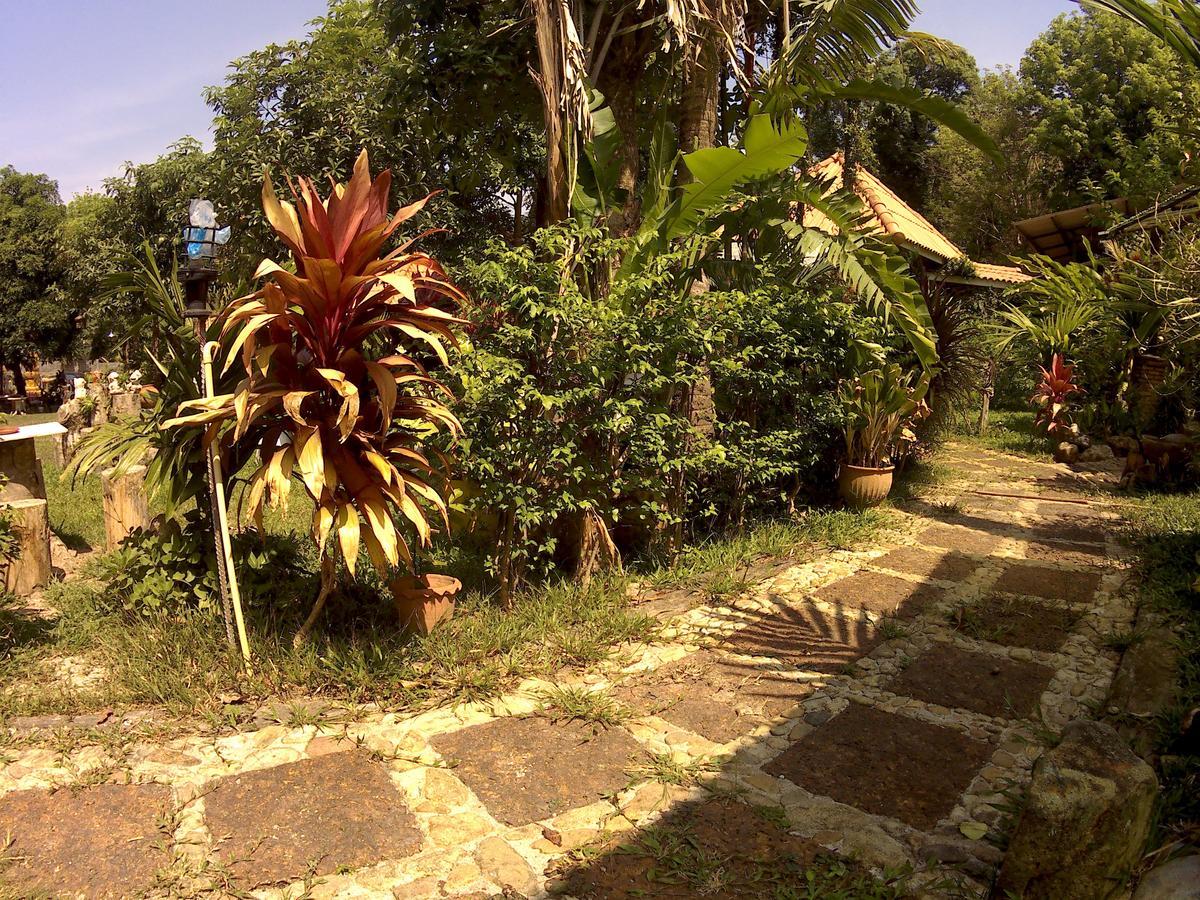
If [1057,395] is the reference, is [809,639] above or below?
below

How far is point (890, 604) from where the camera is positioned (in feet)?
17.0

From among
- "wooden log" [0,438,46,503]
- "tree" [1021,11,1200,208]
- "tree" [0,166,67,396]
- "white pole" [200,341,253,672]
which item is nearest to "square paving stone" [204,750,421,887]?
"white pole" [200,341,253,672]

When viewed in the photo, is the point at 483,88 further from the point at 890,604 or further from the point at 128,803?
the point at 128,803

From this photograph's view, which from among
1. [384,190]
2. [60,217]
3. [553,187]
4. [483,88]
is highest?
[60,217]

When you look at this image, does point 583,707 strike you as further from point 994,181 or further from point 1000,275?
point 994,181

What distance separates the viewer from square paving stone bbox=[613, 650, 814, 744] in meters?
3.73

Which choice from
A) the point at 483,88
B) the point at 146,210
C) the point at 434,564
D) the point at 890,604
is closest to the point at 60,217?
the point at 146,210

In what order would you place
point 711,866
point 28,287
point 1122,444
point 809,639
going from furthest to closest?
point 28,287 < point 1122,444 < point 809,639 < point 711,866

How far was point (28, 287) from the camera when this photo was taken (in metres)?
27.5

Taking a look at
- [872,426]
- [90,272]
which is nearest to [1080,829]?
[872,426]

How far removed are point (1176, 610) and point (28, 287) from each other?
3249 cm

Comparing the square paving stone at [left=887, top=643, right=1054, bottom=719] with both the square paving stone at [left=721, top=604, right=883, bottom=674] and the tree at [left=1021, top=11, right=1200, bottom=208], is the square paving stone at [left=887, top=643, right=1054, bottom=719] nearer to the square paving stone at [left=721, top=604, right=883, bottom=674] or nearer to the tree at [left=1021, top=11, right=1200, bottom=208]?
the square paving stone at [left=721, top=604, right=883, bottom=674]

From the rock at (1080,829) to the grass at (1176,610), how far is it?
406 mm

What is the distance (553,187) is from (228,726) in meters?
3.54
